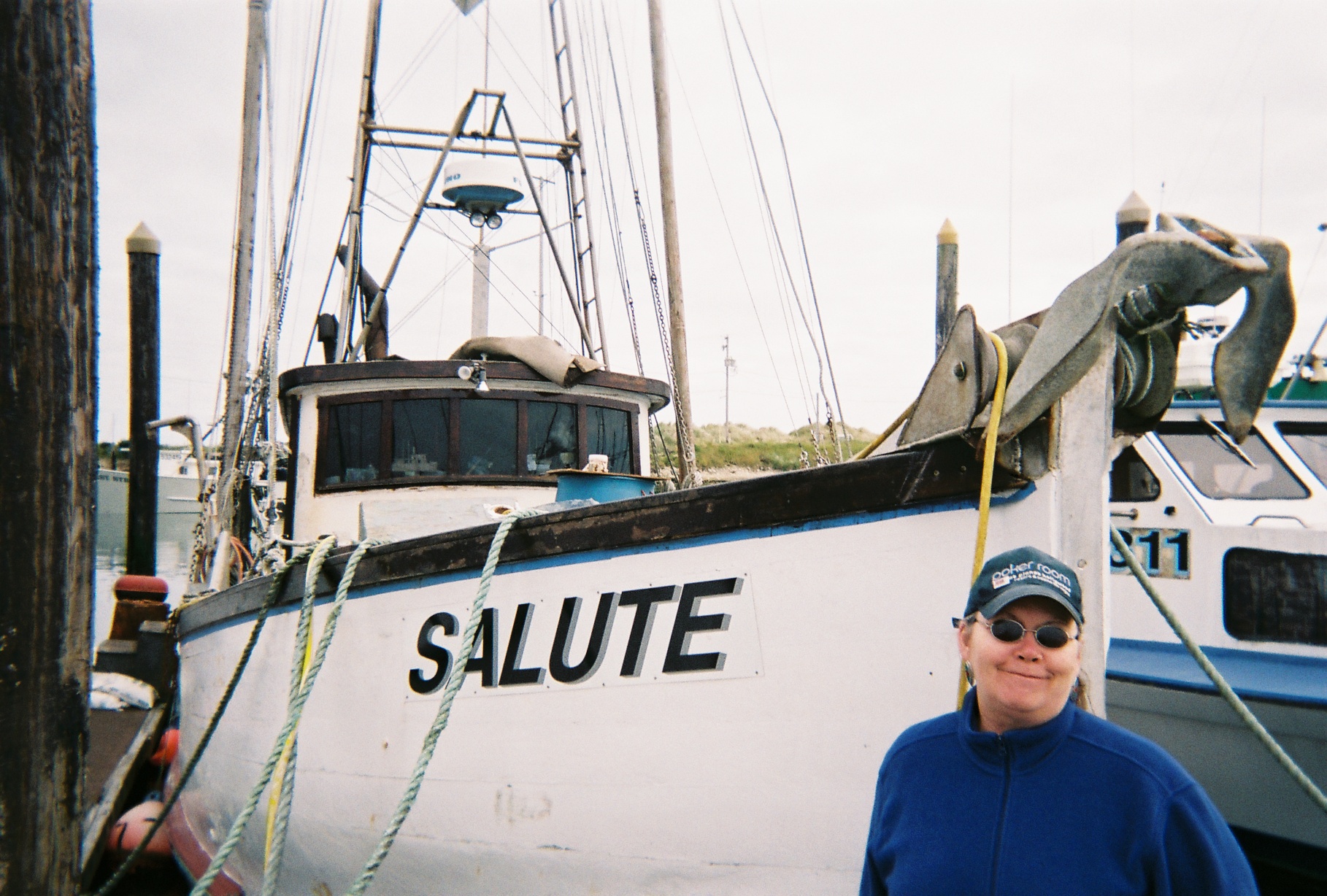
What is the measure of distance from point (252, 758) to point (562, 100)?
547cm

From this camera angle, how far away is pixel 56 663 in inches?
106

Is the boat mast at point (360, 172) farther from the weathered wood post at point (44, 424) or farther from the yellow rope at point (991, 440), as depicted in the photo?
the yellow rope at point (991, 440)

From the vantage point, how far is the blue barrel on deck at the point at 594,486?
4223 millimetres

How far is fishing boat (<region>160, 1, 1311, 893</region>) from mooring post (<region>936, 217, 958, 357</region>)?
5.33 m

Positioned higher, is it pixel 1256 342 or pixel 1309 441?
pixel 1256 342

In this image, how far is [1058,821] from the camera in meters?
1.56

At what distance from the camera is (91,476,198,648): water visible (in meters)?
Result: 19.5

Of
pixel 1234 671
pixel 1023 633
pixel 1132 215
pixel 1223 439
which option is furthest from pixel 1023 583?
pixel 1132 215

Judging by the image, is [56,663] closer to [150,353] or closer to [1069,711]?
[1069,711]

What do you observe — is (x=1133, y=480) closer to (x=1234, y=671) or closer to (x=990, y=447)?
(x=1234, y=671)

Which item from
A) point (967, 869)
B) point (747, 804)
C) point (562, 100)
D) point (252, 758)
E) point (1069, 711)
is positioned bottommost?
point (252, 758)

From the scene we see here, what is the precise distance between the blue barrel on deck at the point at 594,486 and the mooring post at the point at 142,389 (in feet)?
21.1

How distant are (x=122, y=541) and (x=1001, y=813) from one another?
147ft

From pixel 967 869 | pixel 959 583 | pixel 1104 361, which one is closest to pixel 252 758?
pixel 959 583
